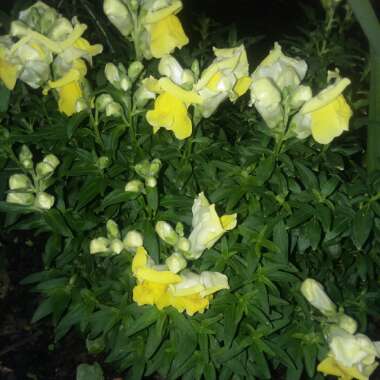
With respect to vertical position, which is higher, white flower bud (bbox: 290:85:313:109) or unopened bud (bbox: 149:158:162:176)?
white flower bud (bbox: 290:85:313:109)

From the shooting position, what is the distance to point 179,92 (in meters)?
1.27

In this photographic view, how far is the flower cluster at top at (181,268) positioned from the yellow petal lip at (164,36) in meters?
0.38

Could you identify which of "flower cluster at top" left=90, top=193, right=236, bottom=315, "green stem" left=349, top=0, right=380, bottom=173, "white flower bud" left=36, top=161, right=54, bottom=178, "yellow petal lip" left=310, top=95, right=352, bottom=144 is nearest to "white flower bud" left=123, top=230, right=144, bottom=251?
"flower cluster at top" left=90, top=193, right=236, bottom=315

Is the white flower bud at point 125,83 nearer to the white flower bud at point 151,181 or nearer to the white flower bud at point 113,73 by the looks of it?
the white flower bud at point 113,73

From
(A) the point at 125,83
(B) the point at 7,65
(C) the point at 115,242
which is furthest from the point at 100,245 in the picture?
(B) the point at 7,65

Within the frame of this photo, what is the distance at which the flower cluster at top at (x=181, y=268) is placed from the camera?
124 cm

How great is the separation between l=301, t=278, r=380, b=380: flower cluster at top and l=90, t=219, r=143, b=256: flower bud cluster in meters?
0.39

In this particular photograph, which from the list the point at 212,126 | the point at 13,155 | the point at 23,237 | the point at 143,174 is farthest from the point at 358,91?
the point at 23,237

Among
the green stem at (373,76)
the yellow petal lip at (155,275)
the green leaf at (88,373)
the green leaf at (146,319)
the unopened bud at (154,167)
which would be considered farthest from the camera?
the green leaf at (88,373)

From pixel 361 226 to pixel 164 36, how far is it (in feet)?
2.02

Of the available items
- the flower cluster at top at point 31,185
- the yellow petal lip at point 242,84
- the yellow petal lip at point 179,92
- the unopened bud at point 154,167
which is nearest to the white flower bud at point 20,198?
the flower cluster at top at point 31,185

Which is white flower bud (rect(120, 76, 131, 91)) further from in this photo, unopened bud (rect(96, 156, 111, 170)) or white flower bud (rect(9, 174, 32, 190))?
white flower bud (rect(9, 174, 32, 190))

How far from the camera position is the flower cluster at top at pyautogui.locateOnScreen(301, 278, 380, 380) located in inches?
50.5

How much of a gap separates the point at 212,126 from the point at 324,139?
48cm
